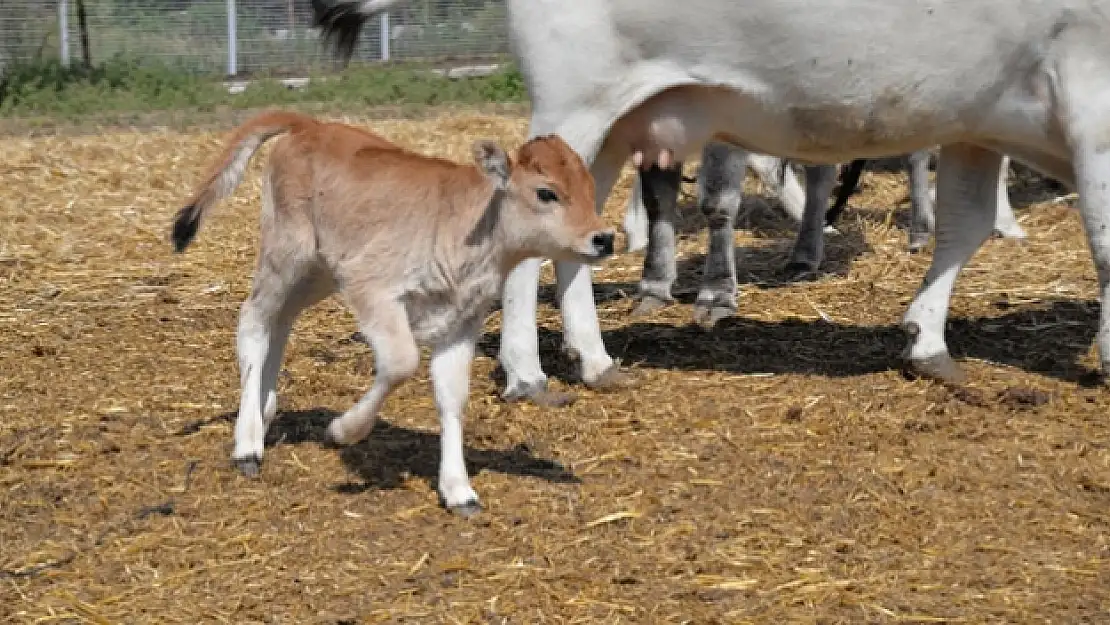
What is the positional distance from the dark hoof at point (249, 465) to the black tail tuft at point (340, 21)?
239 cm

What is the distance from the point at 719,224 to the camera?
32.5 ft

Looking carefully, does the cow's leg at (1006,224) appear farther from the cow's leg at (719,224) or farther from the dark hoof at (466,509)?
the dark hoof at (466,509)

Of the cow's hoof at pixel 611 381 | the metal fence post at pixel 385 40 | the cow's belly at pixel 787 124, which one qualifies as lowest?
the metal fence post at pixel 385 40

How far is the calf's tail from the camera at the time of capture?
21.9 ft

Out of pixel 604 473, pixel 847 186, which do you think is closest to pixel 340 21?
pixel 604 473

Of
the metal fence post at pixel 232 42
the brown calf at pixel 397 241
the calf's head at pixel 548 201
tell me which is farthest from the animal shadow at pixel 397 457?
the metal fence post at pixel 232 42

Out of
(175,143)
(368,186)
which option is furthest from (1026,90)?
(175,143)

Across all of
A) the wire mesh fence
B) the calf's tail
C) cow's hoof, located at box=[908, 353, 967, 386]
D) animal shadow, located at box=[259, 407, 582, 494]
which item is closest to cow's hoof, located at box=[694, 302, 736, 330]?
cow's hoof, located at box=[908, 353, 967, 386]

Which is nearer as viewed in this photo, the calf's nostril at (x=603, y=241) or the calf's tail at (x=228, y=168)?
the calf's nostril at (x=603, y=241)

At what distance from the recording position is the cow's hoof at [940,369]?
7953mm

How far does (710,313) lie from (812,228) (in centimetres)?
169

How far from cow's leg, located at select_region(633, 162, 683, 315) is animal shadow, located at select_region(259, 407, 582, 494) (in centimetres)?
299

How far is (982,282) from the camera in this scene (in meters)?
10.0

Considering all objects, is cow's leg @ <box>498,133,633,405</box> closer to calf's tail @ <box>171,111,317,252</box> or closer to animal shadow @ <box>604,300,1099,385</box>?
animal shadow @ <box>604,300,1099,385</box>
